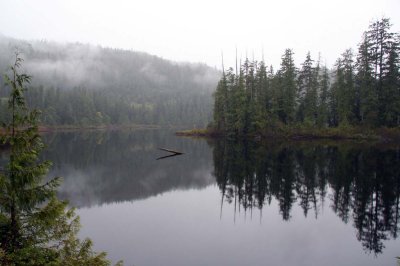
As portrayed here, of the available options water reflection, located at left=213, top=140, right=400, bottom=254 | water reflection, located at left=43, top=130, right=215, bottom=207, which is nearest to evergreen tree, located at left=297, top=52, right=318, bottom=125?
water reflection, located at left=213, top=140, right=400, bottom=254

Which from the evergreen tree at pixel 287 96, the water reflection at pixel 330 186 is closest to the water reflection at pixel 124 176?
the water reflection at pixel 330 186

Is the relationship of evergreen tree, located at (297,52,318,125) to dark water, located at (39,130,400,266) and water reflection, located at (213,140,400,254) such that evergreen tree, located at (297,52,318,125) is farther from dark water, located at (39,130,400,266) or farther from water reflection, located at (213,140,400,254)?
dark water, located at (39,130,400,266)

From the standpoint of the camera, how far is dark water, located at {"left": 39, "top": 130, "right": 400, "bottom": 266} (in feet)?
48.0

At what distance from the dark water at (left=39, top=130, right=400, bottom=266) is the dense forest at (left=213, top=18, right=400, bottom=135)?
3047 centimetres

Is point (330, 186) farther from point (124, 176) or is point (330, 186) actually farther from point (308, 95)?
point (308, 95)

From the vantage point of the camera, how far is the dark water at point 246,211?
14633mm

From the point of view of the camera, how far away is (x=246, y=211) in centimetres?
2069

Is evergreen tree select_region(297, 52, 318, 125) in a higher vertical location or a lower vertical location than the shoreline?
higher

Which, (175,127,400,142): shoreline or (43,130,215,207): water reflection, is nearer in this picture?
(43,130,215,207): water reflection

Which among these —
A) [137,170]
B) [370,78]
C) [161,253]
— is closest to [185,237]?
[161,253]

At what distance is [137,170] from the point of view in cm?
3869

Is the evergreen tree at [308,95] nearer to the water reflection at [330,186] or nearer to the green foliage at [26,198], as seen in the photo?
the water reflection at [330,186]

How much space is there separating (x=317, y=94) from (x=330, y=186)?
2266 inches

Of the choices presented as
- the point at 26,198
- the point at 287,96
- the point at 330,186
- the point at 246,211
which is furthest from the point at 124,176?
the point at 287,96
